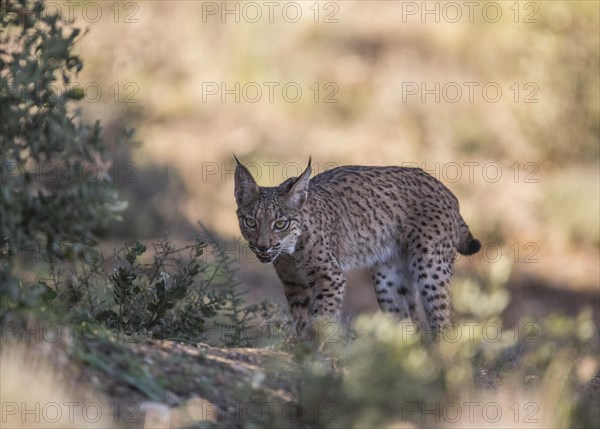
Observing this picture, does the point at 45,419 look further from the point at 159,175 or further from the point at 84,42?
the point at 84,42

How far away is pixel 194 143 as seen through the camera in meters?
18.2

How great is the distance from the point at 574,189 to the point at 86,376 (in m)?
12.7

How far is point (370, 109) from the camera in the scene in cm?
1938

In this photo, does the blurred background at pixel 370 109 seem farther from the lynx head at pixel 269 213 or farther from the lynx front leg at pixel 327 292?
the lynx head at pixel 269 213

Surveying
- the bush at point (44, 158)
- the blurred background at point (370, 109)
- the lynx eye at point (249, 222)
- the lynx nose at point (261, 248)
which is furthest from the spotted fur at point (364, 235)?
the blurred background at point (370, 109)

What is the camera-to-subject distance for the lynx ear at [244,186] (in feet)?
25.4

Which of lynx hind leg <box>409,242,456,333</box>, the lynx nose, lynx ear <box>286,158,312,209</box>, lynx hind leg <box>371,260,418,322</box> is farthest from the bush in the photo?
lynx hind leg <box>371,260,418,322</box>

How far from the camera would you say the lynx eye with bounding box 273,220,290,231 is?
773 centimetres

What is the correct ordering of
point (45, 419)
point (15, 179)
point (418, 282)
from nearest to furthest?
point (45, 419) < point (15, 179) < point (418, 282)

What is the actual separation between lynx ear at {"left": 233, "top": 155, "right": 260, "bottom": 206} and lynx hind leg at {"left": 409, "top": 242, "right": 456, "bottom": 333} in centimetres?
165

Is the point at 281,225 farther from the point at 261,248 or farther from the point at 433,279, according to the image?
the point at 433,279

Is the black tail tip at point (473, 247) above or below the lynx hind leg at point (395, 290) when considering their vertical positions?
above

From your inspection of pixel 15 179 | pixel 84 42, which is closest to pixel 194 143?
pixel 84 42

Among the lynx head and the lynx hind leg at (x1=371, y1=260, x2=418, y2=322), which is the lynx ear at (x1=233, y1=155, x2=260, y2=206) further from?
the lynx hind leg at (x1=371, y1=260, x2=418, y2=322)
